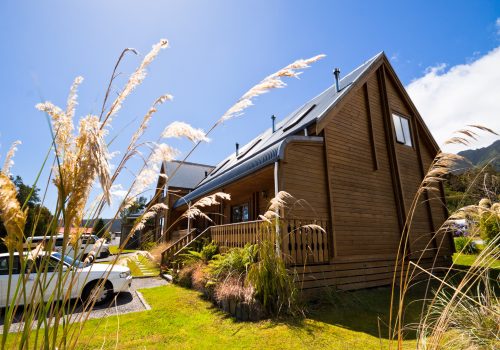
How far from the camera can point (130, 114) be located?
1.87m

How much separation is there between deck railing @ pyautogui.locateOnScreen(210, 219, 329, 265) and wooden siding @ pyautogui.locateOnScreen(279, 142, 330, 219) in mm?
547

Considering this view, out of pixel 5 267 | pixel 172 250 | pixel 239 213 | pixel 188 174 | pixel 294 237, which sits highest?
pixel 188 174

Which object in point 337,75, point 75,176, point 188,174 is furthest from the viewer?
point 188,174

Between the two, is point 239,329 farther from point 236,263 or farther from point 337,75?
point 337,75

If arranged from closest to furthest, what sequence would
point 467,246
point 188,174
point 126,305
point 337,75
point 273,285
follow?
point 273,285 < point 126,305 < point 467,246 < point 337,75 < point 188,174

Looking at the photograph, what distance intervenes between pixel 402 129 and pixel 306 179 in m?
7.10

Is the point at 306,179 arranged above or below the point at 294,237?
above

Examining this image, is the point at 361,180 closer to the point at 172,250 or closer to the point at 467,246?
the point at 467,246

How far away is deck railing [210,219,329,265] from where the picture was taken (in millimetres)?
6585

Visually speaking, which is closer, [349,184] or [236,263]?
[236,263]

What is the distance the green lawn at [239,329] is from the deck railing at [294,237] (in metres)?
1.22

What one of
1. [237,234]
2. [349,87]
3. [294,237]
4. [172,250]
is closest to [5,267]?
[237,234]

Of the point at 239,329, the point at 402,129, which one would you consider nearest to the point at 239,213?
the point at 402,129

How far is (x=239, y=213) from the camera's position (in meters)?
14.3
